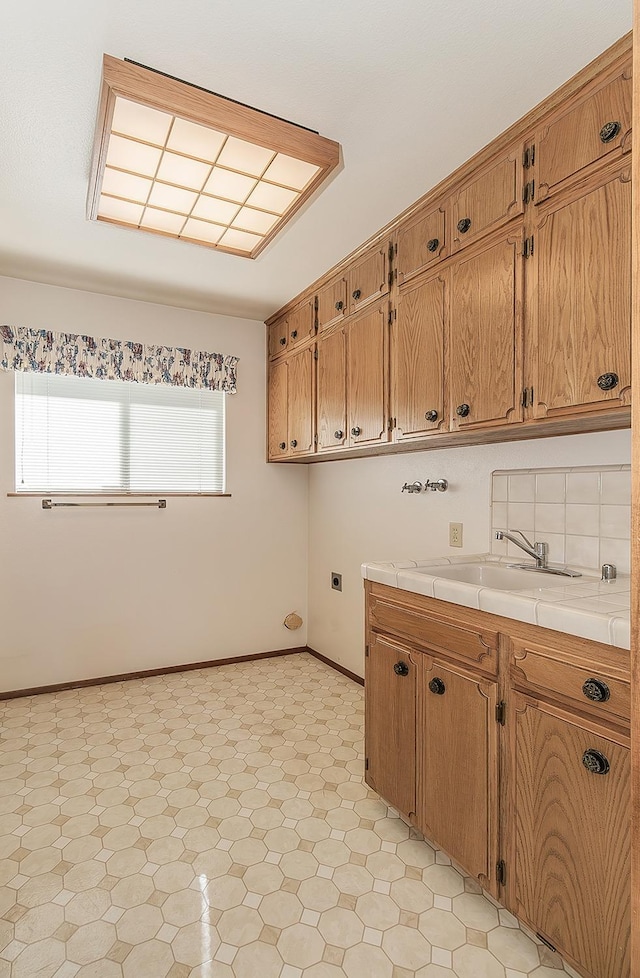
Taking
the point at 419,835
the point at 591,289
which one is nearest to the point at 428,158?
the point at 591,289

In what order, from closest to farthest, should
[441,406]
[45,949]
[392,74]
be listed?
[45,949], [392,74], [441,406]

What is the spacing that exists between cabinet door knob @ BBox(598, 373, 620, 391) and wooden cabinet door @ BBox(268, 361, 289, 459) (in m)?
2.38

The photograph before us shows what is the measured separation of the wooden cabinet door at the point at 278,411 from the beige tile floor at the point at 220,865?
181 cm

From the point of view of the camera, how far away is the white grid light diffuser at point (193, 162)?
166cm

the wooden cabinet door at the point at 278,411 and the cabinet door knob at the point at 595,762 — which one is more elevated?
the wooden cabinet door at the point at 278,411

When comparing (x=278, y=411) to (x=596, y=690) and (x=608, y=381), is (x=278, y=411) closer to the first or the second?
(x=608, y=381)

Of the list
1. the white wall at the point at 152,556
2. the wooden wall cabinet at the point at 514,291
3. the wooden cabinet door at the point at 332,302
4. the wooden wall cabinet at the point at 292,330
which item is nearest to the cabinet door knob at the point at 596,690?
the wooden wall cabinet at the point at 514,291

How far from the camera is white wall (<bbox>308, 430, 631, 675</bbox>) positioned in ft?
7.25

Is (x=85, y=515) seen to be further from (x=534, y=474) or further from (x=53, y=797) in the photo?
(x=534, y=474)

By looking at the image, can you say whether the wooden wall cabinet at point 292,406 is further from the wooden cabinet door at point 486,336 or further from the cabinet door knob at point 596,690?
the cabinet door knob at point 596,690

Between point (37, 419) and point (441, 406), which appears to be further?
point (37, 419)

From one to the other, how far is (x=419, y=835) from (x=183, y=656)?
225cm

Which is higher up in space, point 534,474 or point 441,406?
point 441,406

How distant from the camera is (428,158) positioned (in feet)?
6.63
